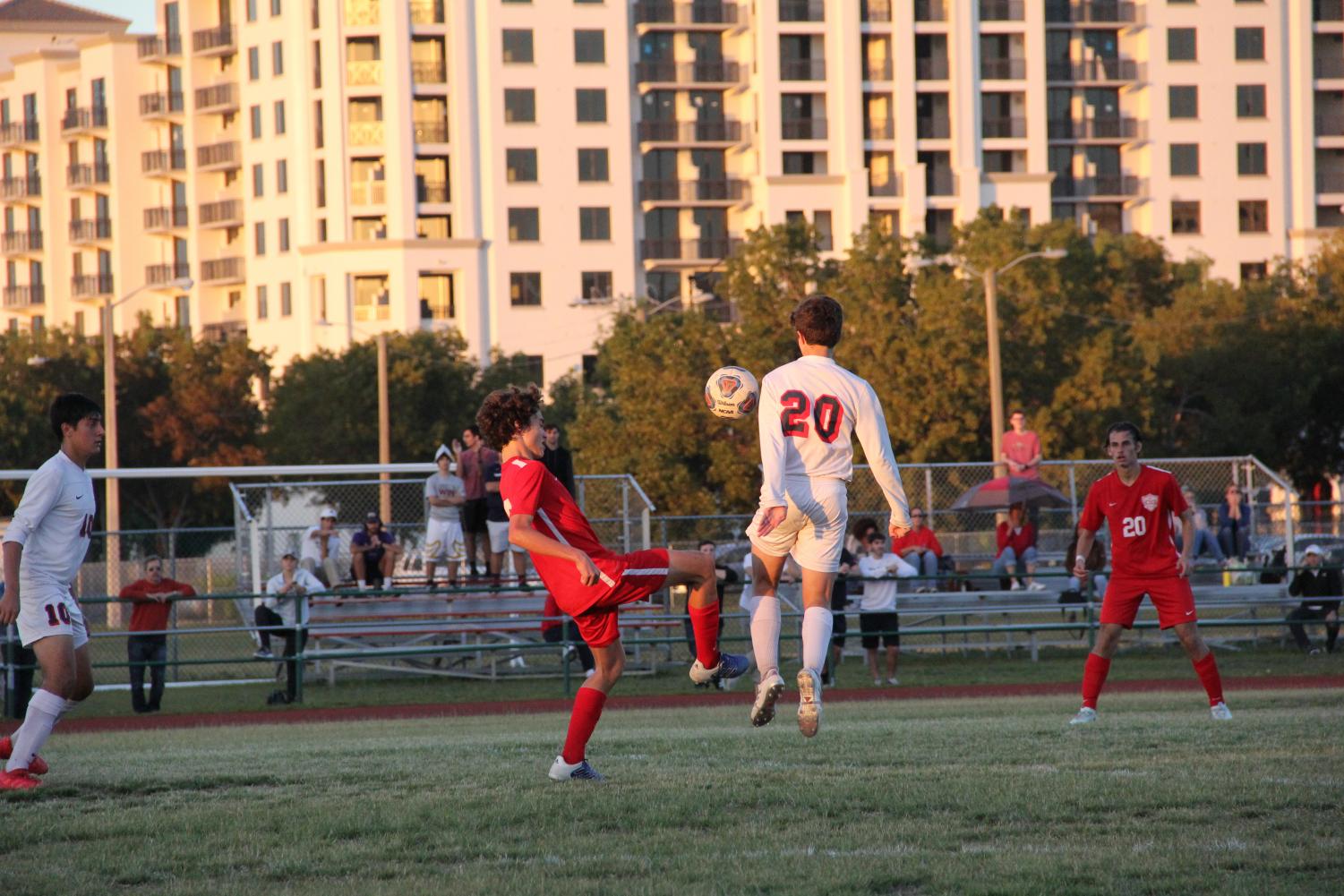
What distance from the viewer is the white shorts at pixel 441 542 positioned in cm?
2239

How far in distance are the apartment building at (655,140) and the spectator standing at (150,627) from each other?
176 ft

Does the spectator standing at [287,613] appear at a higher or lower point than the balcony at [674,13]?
lower

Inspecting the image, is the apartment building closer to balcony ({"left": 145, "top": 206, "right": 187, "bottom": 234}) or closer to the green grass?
balcony ({"left": 145, "top": 206, "right": 187, "bottom": 234})

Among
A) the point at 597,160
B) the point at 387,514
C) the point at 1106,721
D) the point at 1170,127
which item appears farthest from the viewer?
the point at 1170,127

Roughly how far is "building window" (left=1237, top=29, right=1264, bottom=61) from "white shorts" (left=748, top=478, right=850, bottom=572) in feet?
273

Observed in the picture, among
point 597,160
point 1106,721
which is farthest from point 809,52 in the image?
point 1106,721

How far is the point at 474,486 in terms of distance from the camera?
811 inches

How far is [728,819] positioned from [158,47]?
89.1m

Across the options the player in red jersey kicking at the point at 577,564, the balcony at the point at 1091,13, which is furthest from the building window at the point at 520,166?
the player in red jersey kicking at the point at 577,564

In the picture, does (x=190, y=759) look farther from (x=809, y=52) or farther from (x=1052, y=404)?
(x=809, y=52)

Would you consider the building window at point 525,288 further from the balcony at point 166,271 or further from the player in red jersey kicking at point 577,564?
the player in red jersey kicking at point 577,564

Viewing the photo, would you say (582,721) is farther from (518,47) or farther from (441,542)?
(518,47)

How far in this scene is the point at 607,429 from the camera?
163 feet

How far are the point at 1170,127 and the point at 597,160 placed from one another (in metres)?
28.5
